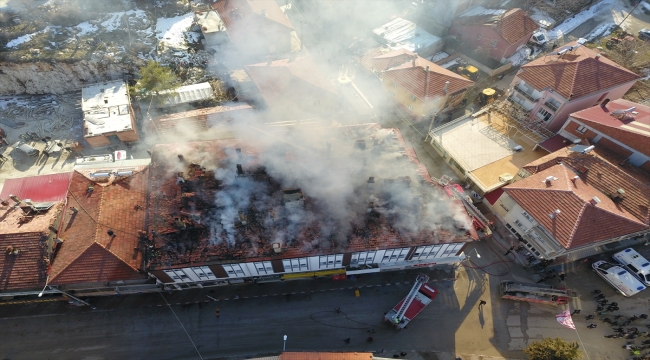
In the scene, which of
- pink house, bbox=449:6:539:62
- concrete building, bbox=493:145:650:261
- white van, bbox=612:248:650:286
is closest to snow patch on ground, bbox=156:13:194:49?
pink house, bbox=449:6:539:62

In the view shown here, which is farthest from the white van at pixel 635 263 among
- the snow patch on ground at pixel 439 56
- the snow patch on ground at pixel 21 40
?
the snow patch on ground at pixel 21 40

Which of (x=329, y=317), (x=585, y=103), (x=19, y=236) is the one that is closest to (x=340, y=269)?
(x=329, y=317)

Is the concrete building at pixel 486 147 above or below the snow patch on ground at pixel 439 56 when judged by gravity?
below

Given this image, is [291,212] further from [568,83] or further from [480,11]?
[480,11]

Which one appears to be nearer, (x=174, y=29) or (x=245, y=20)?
(x=245, y=20)

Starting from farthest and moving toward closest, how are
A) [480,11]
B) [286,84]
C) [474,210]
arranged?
1. [480,11]
2. [286,84]
3. [474,210]

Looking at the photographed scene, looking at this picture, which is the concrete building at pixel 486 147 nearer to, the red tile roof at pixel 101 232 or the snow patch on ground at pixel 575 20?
the snow patch on ground at pixel 575 20

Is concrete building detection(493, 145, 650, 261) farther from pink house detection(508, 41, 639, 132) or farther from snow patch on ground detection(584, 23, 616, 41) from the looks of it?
snow patch on ground detection(584, 23, 616, 41)

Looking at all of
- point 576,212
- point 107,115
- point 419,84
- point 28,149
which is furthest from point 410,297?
point 28,149
